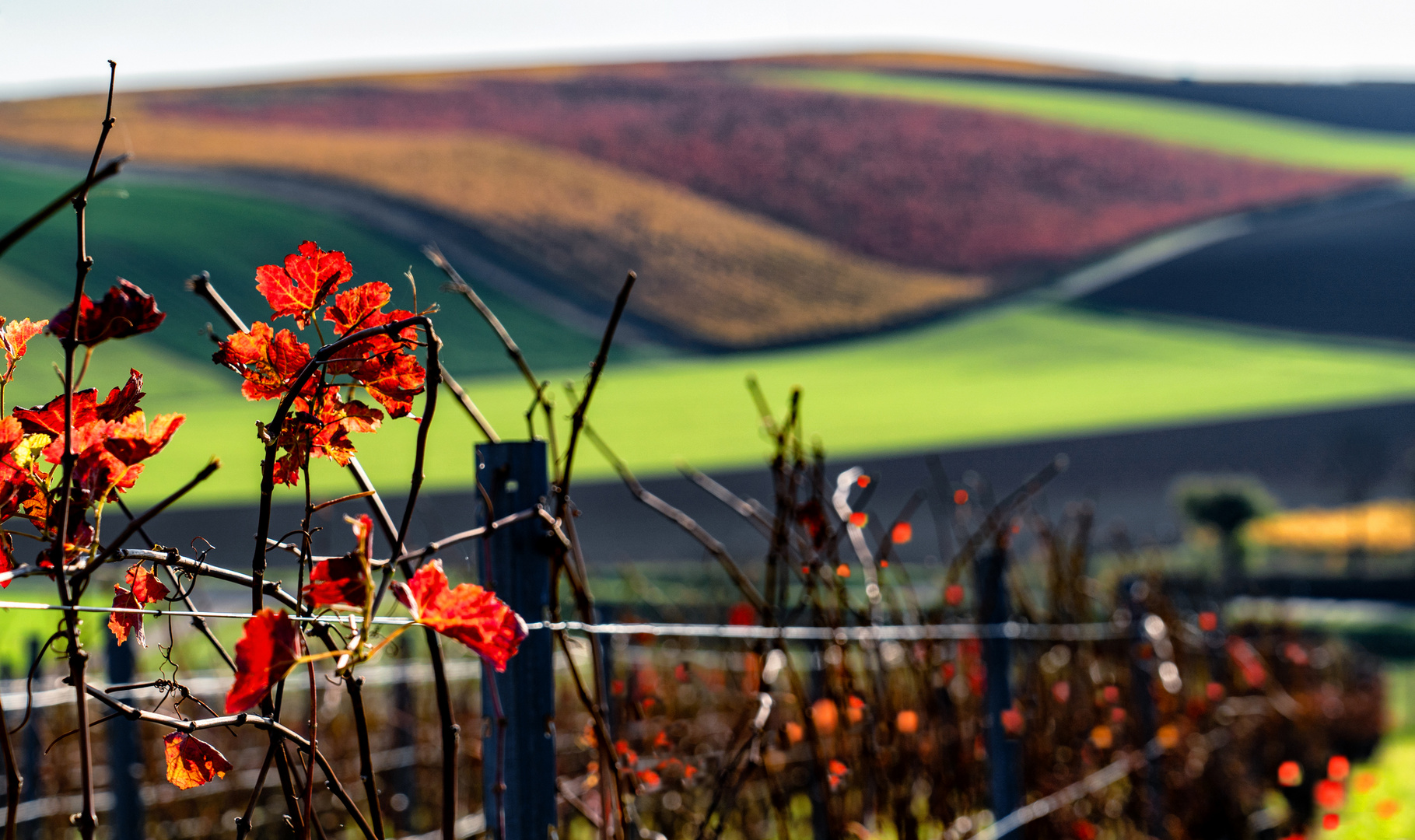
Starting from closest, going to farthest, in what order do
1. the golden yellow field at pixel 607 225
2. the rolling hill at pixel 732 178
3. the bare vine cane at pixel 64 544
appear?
the bare vine cane at pixel 64 544 → the golden yellow field at pixel 607 225 → the rolling hill at pixel 732 178

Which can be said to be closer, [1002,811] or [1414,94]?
[1002,811]

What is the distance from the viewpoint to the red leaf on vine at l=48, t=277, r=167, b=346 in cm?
60

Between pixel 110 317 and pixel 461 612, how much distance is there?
0.26 m

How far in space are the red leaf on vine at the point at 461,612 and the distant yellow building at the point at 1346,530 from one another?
15547 millimetres

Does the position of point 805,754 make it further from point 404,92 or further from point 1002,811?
point 404,92

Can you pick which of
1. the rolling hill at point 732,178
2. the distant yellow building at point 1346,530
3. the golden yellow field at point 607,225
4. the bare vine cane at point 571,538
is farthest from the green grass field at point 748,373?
the bare vine cane at point 571,538

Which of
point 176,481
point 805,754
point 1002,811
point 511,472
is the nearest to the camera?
point 511,472

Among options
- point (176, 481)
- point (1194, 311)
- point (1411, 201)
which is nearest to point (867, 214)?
point (1194, 311)

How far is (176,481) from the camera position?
12844mm

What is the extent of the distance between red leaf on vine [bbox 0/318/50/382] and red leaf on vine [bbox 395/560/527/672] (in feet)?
0.92

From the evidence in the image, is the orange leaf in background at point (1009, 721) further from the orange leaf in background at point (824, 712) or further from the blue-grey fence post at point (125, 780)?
the blue-grey fence post at point (125, 780)

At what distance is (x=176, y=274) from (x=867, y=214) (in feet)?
56.0

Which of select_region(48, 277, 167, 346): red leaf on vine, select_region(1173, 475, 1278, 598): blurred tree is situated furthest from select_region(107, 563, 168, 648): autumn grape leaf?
select_region(1173, 475, 1278, 598): blurred tree

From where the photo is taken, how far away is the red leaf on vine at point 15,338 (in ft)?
2.33
